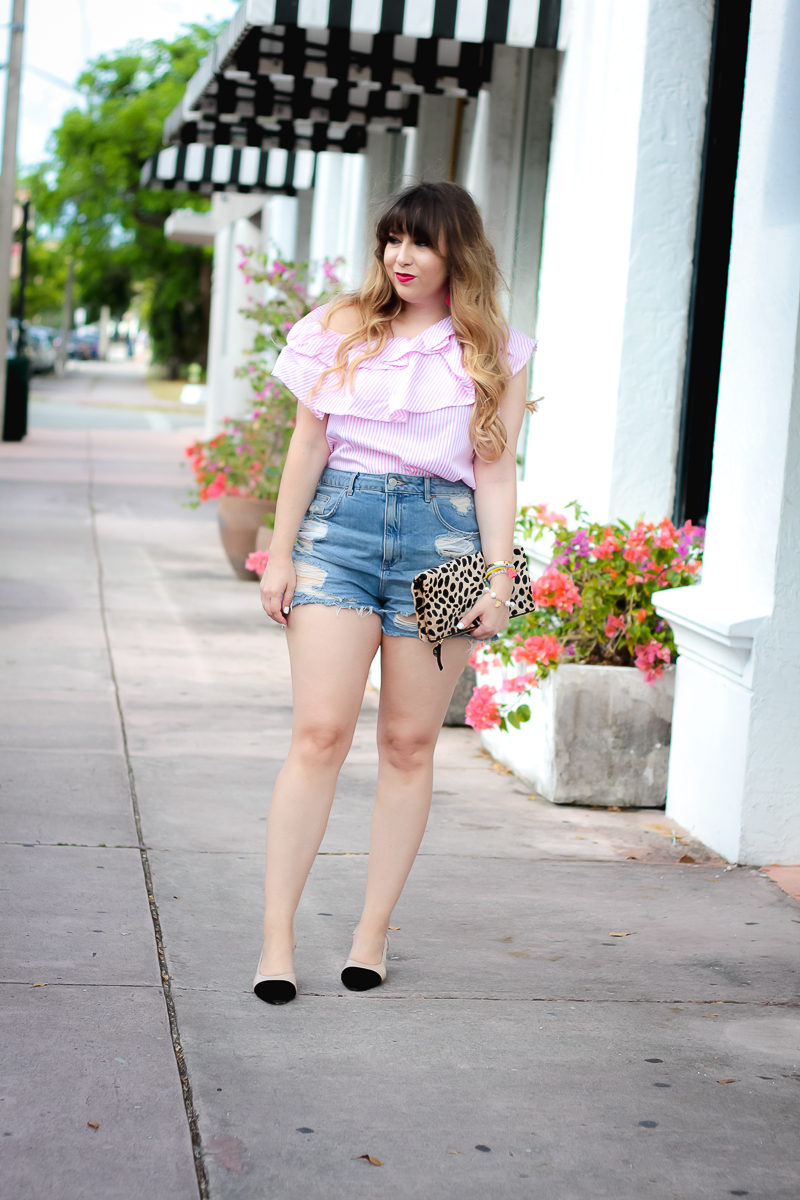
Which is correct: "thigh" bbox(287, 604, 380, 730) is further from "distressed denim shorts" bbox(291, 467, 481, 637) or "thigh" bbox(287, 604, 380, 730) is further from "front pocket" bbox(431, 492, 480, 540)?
"front pocket" bbox(431, 492, 480, 540)

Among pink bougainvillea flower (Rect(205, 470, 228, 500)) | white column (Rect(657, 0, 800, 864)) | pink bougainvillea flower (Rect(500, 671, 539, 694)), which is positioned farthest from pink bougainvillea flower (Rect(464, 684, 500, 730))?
pink bougainvillea flower (Rect(205, 470, 228, 500))

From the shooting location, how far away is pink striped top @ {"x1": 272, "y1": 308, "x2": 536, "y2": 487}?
3326mm

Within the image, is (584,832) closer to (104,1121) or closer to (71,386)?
(104,1121)

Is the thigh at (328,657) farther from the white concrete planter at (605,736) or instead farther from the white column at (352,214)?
the white column at (352,214)

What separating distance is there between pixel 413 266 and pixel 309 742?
3.62 ft

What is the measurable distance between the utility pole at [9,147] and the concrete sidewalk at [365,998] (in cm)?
1511

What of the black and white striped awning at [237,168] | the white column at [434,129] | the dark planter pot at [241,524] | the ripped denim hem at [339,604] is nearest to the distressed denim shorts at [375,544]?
the ripped denim hem at [339,604]

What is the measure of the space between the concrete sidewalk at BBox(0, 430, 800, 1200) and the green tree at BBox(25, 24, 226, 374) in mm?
38037

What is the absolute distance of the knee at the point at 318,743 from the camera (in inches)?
133

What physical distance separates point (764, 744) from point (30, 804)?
2.39 m

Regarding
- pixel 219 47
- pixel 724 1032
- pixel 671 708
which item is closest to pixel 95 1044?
pixel 724 1032

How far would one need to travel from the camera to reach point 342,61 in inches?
294

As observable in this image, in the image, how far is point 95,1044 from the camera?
313 centimetres

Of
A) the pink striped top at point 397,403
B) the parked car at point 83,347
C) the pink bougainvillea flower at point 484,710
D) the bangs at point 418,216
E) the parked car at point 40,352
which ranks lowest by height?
the pink bougainvillea flower at point 484,710
